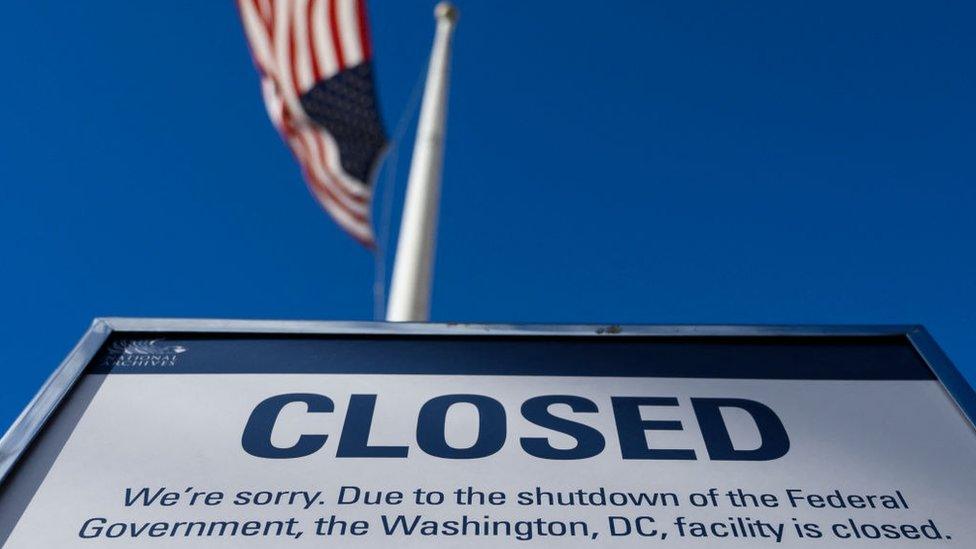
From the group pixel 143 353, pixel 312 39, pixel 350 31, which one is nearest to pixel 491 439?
pixel 143 353

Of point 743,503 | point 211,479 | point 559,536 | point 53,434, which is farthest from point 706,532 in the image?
point 53,434

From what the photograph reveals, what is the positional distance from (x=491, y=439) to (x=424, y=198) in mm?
4283

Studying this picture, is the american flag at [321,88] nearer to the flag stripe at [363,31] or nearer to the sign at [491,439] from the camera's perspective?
the flag stripe at [363,31]

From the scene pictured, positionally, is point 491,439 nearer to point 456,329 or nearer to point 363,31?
point 456,329

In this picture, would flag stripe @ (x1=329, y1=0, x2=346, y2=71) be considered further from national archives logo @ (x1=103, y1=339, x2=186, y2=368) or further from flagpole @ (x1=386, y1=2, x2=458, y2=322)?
national archives logo @ (x1=103, y1=339, x2=186, y2=368)

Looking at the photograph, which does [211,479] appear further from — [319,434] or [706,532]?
[706,532]

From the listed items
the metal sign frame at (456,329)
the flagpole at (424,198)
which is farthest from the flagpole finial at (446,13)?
the metal sign frame at (456,329)

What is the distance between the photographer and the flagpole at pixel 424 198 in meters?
4.38

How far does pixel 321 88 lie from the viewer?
561cm

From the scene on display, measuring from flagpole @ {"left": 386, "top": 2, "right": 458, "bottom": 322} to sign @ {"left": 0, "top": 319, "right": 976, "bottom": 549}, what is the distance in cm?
177

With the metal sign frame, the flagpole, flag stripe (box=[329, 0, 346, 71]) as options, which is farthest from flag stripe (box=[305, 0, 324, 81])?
the metal sign frame

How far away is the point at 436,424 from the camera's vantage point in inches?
51.9

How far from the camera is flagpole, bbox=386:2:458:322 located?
14.4 feet

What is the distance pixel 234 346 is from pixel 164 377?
130 mm
